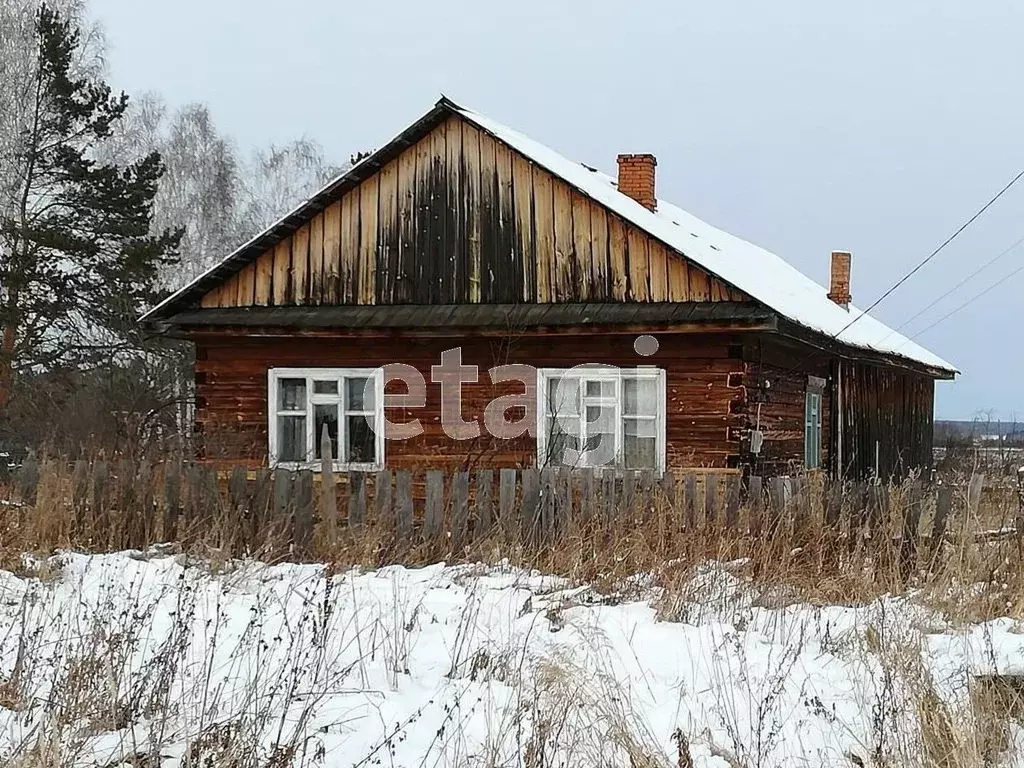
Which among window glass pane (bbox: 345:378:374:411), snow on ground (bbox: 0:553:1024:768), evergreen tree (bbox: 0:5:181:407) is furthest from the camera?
evergreen tree (bbox: 0:5:181:407)

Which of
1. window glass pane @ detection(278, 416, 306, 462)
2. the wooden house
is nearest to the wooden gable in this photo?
the wooden house

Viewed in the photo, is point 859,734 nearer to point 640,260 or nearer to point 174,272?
point 640,260

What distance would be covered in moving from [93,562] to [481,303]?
19.6 ft

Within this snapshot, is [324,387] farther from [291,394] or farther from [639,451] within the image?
[639,451]

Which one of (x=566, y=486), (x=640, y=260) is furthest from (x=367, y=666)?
(x=640, y=260)

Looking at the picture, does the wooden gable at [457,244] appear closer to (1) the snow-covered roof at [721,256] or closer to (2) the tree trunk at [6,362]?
(1) the snow-covered roof at [721,256]

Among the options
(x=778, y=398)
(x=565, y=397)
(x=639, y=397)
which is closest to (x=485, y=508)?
(x=565, y=397)

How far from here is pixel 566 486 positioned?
942cm

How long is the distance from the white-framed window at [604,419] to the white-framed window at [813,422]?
12.7 feet

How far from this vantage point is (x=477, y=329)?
12625mm

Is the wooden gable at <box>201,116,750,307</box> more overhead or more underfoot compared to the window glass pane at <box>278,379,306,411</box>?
more overhead

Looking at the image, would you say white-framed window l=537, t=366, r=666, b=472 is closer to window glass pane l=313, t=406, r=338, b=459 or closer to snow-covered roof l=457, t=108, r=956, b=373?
snow-covered roof l=457, t=108, r=956, b=373

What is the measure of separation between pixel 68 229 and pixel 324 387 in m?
13.1

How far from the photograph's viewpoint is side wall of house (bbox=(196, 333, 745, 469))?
12.5 metres
